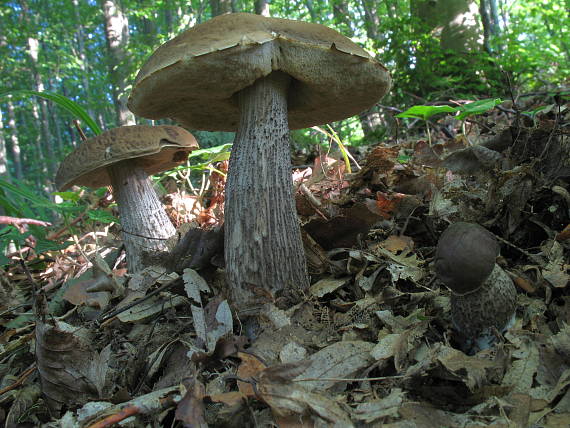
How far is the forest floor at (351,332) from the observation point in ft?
3.58

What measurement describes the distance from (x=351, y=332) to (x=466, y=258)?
529 mm

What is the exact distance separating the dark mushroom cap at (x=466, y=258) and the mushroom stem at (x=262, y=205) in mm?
770

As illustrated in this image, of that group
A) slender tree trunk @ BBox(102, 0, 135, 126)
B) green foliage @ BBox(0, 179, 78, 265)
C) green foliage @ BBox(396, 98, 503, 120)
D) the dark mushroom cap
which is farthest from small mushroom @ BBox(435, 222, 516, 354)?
slender tree trunk @ BBox(102, 0, 135, 126)

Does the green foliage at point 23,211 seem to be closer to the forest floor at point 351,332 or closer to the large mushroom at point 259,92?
the forest floor at point 351,332

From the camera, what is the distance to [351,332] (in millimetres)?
1468

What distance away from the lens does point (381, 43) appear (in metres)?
5.86

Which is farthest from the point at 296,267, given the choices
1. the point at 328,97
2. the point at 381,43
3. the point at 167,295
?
the point at 381,43

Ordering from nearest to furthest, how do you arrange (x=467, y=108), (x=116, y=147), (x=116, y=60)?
1. (x=467, y=108)
2. (x=116, y=147)
3. (x=116, y=60)

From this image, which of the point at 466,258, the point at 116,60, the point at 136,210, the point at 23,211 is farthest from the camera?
the point at 116,60

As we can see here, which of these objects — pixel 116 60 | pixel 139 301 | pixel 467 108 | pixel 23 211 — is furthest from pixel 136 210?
pixel 116 60

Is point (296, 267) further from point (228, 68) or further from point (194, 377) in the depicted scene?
Answer: point (228, 68)

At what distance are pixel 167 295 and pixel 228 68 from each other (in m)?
1.13

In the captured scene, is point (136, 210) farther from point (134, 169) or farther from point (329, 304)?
point (329, 304)

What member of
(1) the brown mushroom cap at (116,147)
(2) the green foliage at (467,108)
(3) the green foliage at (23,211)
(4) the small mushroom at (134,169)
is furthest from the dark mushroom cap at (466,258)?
(3) the green foliage at (23,211)
